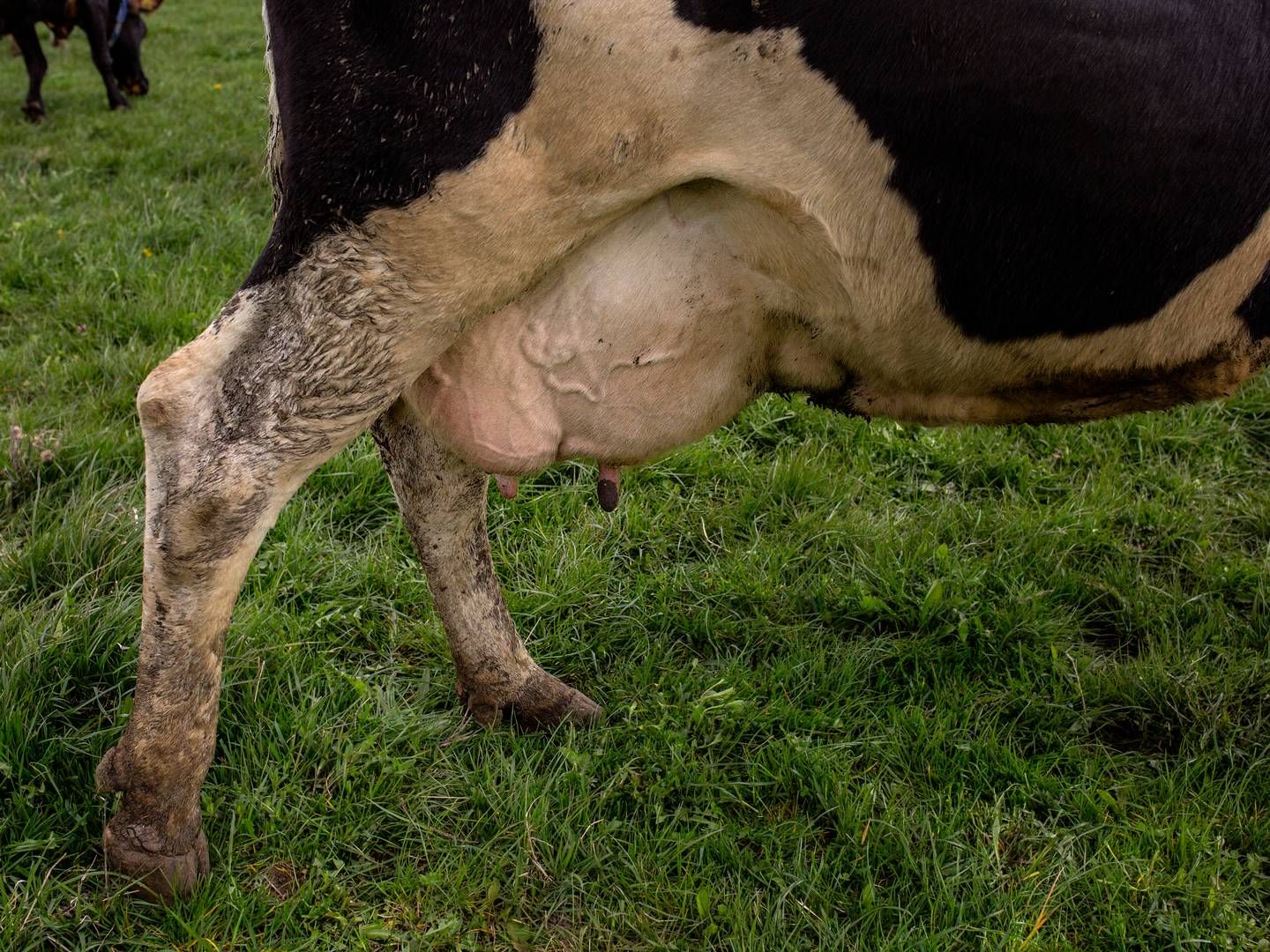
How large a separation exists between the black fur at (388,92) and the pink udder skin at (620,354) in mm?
344

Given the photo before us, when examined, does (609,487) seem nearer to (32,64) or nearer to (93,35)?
(32,64)

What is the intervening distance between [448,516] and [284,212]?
881mm

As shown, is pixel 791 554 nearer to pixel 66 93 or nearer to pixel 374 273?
pixel 374 273

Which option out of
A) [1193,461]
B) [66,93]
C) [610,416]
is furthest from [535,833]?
[66,93]

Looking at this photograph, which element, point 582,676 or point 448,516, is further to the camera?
point 582,676

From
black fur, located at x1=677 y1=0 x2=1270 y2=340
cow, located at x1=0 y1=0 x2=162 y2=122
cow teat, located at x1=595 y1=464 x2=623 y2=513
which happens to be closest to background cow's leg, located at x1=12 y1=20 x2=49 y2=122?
cow, located at x1=0 y1=0 x2=162 y2=122

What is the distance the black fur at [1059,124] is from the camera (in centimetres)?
178

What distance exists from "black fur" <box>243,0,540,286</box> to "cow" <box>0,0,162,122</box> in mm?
8643

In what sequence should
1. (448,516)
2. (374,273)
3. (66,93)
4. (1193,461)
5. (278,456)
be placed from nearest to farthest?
1. (374,273)
2. (278,456)
3. (448,516)
4. (1193,461)
5. (66,93)

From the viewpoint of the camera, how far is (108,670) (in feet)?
8.68


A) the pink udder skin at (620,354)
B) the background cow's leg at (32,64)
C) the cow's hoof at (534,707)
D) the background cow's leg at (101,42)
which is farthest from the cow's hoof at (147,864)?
the background cow's leg at (101,42)

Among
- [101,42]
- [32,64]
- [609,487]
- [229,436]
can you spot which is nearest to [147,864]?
[229,436]

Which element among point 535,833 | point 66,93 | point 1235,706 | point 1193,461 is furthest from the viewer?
point 66,93

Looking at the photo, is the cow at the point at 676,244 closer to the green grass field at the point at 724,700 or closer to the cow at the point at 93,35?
the green grass field at the point at 724,700
